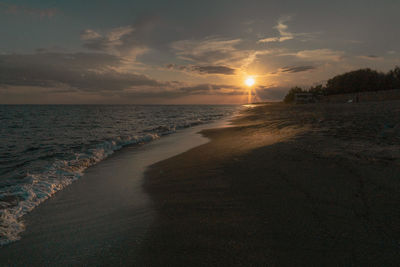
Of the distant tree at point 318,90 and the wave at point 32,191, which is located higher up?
the distant tree at point 318,90

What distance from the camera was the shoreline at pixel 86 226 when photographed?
2453 mm

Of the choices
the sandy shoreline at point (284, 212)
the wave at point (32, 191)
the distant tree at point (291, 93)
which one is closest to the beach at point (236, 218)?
the sandy shoreline at point (284, 212)

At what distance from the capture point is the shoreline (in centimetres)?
245

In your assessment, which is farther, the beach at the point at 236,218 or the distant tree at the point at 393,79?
the distant tree at the point at 393,79

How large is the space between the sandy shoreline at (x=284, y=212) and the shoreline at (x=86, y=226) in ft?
0.91

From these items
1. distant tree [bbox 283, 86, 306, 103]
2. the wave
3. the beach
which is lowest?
the wave

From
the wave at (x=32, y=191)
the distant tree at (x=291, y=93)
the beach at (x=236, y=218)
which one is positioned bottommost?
the wave at (x=32, y=191)

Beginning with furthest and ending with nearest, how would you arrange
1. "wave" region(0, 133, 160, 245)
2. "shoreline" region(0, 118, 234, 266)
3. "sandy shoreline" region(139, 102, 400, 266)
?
"wave" region(0, 133, 160, 245) → "shoreline" region(0, 118, 234, 266) → "sandy shoreline" region(139, 102, 400, 266)

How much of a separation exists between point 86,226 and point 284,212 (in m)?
2.86

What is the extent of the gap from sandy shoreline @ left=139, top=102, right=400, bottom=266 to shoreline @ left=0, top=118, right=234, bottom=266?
28 cm

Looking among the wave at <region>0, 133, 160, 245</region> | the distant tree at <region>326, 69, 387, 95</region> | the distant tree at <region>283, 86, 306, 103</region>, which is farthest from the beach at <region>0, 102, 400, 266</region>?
the distant tree at <region>283, 86, 306, 103</region>

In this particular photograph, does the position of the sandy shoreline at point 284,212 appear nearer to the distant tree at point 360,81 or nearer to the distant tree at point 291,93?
the distant tree at point 360,81

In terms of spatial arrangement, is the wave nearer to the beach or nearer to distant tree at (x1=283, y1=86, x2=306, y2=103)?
the beach

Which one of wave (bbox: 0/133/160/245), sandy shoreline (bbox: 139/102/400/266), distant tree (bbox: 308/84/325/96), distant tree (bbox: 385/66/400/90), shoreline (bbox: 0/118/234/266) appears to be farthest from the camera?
distant tree (bbox: 308/84/325/96)
